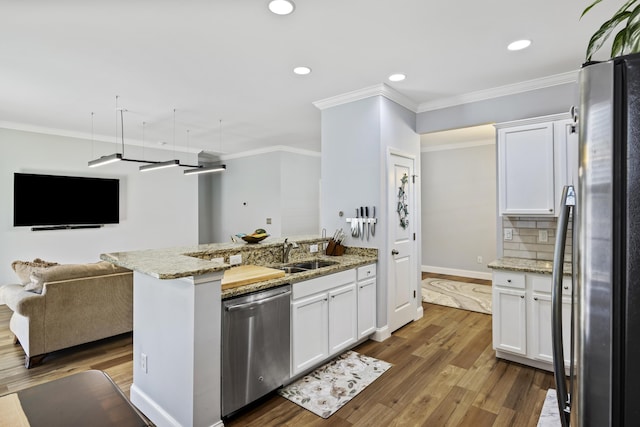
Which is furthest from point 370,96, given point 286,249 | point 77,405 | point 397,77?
point 77,405

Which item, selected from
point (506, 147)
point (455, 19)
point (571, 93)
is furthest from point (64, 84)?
point (571, 93)

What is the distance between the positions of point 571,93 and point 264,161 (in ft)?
17.8

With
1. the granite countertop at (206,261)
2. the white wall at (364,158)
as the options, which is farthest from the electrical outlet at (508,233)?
the granite countertop at (206,261)

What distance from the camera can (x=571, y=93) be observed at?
3.30 metres

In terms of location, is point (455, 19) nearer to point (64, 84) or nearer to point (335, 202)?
point (335, 202)

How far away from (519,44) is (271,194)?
207 inches

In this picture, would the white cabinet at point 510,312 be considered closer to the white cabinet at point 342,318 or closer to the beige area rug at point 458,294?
the white cabinet at point 342,318

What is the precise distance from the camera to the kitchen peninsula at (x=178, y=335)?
1.94 meters

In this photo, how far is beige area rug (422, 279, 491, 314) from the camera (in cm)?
477

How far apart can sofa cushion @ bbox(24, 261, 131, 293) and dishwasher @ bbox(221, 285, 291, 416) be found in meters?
2.00

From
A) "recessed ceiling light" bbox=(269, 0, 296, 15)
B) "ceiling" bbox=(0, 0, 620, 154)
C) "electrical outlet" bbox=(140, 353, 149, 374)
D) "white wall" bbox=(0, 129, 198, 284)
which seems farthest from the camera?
"white wall" bbox=(0, 129, 198, 284)

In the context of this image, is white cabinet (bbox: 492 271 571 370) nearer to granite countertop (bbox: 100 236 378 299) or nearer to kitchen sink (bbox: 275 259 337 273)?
granite countertop (bbox: 100 236 378 299)

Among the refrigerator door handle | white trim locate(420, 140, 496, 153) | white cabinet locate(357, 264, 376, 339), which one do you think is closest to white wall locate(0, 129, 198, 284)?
white cabinet locate(357, 264, 376, 339)

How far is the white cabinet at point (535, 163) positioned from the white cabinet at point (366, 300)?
149 centimetres
